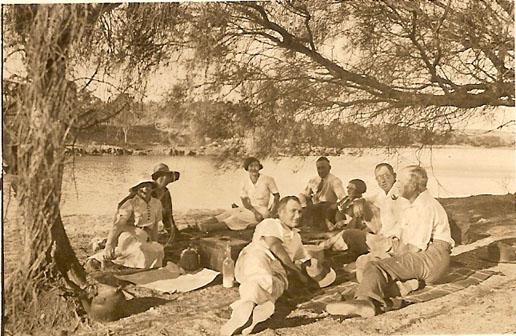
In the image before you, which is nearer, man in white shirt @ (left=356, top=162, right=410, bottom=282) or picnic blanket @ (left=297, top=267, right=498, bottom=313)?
picnic blanket @ (left=297, top=267, right=498, bottom=313)

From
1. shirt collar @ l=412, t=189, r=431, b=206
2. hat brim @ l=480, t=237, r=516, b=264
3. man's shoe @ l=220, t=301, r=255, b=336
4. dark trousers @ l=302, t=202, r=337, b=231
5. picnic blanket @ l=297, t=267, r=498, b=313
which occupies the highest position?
shirt collar @ l=412, t=189, r=431, b=206

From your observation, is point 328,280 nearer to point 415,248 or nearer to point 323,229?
point 323,229

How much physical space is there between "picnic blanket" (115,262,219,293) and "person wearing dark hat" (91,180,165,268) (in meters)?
0.05

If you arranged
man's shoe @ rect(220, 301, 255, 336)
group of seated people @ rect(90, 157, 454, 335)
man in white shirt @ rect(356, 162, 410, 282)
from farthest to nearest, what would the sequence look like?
1. man in white shirt @ rect(356, 162, 410, 282)
2. group of seated people @ rect(90, 157, 454, 335)
3. man's shoe @ rect(220, 301, 255, 336)

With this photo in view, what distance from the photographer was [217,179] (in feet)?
14.1

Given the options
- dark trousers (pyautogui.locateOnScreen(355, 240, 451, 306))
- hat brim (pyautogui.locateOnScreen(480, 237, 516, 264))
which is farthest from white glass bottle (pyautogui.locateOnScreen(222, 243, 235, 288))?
hat brim (pyautogui.locateOnScreen(480, 237, 516, 264))

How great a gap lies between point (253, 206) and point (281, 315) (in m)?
0.65

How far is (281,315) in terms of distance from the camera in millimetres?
4125

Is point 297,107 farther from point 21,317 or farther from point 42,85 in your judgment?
point 21,317

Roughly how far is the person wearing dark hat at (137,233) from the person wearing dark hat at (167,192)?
3 cm

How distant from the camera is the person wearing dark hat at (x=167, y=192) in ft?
14.0

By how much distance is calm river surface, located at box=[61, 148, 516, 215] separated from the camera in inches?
167

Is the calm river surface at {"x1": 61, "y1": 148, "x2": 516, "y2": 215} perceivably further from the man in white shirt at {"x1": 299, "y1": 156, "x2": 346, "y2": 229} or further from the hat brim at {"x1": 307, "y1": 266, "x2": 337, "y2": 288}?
the hat brim at {"x1": 307, "y1": 266, "x2": 337, "y2": 288}

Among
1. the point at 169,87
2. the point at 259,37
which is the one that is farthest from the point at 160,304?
the point at 259,37
